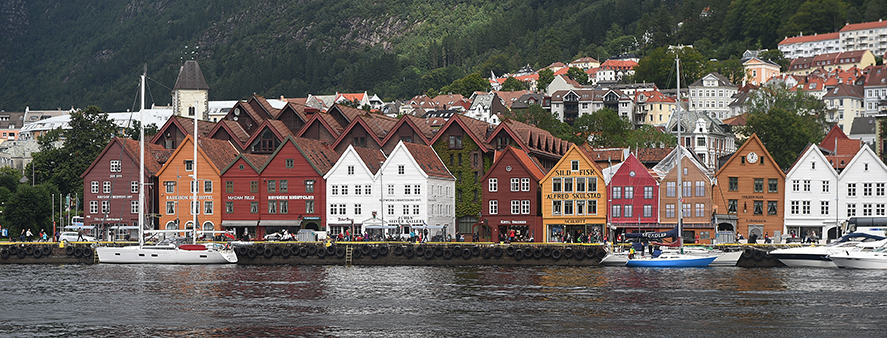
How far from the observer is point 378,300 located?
59438 millimetres

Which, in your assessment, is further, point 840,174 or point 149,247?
point 840,174

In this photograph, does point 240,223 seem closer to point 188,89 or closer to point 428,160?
point 428,160

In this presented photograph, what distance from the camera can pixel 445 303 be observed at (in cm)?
5781

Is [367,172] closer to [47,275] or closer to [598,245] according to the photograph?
[598,245]

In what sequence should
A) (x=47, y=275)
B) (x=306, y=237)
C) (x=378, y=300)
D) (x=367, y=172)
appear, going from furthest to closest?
(x=367, y=172) → (x=306, y=237) → (x=47, y=275) → (x=378, y=300)

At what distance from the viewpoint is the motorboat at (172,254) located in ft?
281

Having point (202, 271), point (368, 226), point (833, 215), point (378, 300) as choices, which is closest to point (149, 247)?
point (202, 271)

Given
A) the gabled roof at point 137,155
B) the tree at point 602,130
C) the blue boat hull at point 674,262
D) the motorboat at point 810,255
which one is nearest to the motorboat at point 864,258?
the motorboat at point 810,255

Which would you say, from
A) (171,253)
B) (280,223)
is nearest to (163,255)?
(171,253)

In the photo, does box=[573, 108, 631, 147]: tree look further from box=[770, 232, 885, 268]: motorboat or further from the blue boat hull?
the blue boat hull

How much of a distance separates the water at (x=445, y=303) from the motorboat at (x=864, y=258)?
2062mm

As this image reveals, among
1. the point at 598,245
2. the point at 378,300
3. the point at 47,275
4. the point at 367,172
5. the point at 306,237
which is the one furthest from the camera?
the point at 367,172

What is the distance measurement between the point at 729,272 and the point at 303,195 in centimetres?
4374

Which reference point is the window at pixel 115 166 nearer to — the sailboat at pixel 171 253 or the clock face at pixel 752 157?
the sailboat at pixel 171 253
